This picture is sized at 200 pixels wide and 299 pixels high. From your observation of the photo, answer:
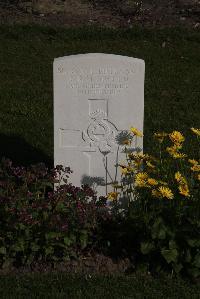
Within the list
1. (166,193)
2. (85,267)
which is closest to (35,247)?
(85,267)

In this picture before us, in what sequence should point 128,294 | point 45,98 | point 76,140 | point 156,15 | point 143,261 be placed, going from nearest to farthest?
point 128,294, point 143,261, point 76,140, point 45,98, point 156,15

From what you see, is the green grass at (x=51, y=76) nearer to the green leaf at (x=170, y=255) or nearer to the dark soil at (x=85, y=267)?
the dark soil at (x=85, y=267)

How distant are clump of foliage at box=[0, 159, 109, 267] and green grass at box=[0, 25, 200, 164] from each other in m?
1.98

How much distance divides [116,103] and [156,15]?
8.08 meters

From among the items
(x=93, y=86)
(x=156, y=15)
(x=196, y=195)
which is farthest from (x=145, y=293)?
(x=156, y=15)

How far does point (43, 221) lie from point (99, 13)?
897cm

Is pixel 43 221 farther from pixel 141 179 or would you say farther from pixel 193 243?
pixel 193 243

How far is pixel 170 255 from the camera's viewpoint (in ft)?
15.2

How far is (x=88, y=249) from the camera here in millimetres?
5121

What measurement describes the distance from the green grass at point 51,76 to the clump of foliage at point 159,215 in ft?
6.35

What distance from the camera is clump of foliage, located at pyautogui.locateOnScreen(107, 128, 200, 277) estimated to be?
469 centimetres

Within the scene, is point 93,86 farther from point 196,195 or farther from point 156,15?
point 156,15

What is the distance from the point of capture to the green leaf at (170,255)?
4.62 meters

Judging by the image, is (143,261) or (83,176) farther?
(83,176)
